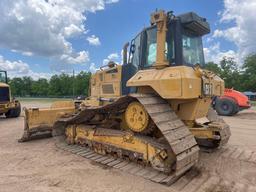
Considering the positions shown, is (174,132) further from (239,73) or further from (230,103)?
(239,73)

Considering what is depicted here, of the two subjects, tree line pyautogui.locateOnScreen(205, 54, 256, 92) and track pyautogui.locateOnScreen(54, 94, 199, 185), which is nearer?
track pyautogui.locateOnScreen(54, 94, 199, 185)

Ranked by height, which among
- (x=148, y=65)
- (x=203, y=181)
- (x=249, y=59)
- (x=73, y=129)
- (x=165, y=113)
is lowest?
(x=203, y=181)

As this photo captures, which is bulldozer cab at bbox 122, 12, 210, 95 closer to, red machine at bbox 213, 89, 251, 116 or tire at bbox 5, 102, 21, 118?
red machine at bbox 213, 89, 251, 116

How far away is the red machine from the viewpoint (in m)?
14.8

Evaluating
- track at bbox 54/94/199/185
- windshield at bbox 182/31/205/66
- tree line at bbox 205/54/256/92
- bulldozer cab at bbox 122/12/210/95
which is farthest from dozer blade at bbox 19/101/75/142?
tree line at bbox 205/54/256/92

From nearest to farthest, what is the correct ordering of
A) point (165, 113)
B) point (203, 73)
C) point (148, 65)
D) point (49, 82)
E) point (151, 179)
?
point (151, 179), point (165, 113), point (203, 73), point (148, 65), point (49, 82)

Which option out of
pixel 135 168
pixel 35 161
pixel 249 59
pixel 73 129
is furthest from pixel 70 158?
pixel 249 59

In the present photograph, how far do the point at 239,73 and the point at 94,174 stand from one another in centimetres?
4977

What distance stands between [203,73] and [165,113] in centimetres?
118

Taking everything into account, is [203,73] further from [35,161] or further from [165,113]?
[35,161]

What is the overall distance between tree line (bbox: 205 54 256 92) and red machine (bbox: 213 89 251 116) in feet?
108

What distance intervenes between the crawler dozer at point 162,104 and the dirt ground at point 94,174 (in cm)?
36

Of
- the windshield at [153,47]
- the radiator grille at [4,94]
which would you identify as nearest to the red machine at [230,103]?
the windshield at [153,47]

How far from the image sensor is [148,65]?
5809 mm
